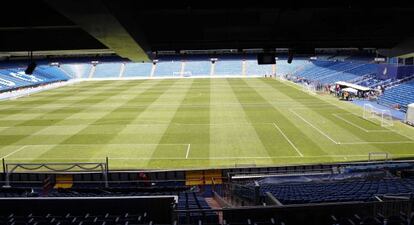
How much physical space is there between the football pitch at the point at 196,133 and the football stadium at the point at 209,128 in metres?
0.14

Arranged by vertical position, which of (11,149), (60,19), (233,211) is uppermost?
(60,19)

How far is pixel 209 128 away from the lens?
87.4 ft

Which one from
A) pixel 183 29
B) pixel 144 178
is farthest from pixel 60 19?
pixel 144 178

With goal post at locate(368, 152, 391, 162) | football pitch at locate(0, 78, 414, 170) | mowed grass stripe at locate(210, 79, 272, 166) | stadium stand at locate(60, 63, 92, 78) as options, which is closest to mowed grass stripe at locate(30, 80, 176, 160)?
football pitch at locate(0, 78, 414, 170)

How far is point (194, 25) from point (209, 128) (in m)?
17.1

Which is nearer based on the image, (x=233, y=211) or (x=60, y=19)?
(x=233, y=211)

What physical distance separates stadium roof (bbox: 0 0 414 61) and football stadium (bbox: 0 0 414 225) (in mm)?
41

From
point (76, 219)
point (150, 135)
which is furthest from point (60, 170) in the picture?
point (150, 135)

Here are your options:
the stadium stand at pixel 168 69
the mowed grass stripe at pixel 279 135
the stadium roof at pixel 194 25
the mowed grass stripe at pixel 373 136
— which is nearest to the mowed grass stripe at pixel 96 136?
the mowed grass stripe at pixel 279 135

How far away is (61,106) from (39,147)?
17.3m

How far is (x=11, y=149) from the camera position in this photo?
863 inches

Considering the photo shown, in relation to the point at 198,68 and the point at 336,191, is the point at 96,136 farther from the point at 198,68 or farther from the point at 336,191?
the point at 198,68

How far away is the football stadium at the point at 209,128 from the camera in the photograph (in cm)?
686

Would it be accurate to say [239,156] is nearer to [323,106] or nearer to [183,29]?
[183,29]
